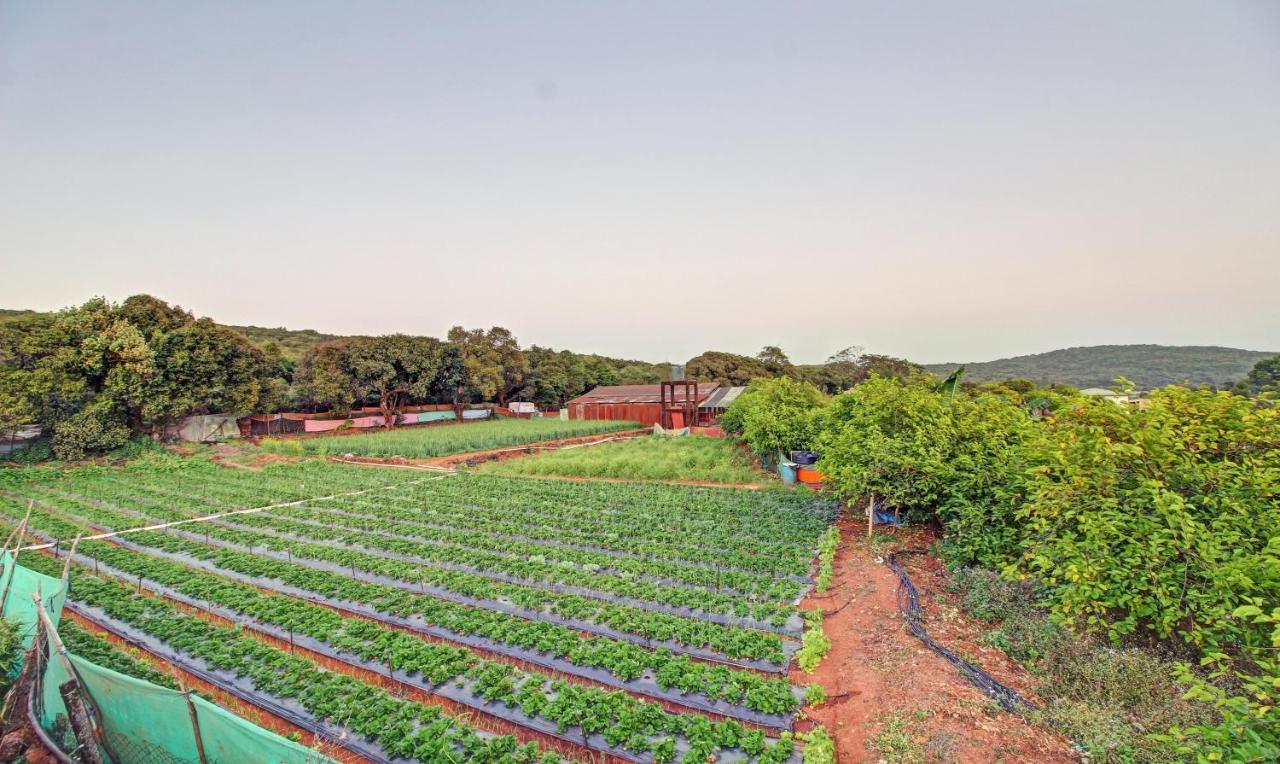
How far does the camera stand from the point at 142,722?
4.48 metres

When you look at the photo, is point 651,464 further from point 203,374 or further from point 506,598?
point 203,374

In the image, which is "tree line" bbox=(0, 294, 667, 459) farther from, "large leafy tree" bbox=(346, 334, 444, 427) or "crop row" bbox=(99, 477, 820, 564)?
"crop row" bbox=(99, 477, 820, 564)

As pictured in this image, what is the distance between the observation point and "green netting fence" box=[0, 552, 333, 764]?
388 centimetres

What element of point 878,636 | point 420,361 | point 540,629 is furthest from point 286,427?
point 878,636

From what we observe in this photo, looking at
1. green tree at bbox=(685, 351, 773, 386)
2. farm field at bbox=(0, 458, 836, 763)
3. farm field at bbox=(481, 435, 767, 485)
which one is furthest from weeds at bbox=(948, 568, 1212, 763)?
green tree at bbox=(685, 351, 773, 386)

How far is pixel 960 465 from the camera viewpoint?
9.99 m

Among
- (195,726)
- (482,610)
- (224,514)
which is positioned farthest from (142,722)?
(224,514)

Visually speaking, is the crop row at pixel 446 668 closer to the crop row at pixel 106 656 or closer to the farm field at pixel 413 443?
the crop row at pixel 106 656

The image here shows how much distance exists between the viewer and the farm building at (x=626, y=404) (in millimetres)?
43625

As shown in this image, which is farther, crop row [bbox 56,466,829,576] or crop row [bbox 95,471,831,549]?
crop row [bbox 95,471,831,549]

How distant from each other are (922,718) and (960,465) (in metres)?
5.83

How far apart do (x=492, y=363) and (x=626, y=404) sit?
47.9ft

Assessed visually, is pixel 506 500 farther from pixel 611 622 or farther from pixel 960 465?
pixel 960 465

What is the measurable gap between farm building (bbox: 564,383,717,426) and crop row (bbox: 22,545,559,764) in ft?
110
